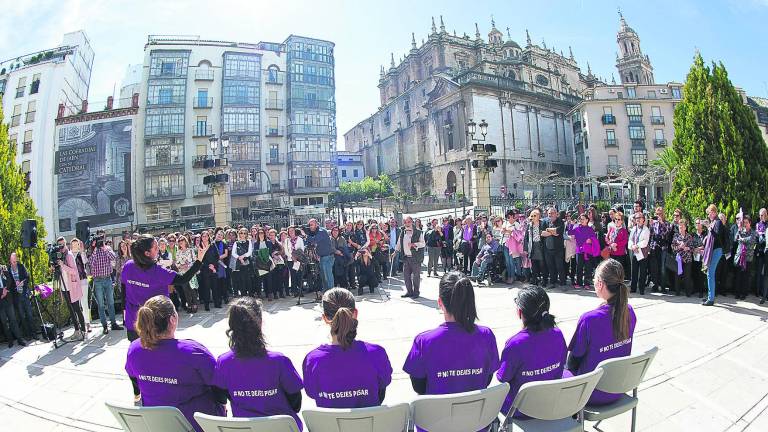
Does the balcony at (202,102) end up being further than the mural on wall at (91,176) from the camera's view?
Yes

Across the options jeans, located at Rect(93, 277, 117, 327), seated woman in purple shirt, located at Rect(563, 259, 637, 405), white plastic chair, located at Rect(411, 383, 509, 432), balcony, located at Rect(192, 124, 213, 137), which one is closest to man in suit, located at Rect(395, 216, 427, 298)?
seated woman in purple shirt, located at Rect(563, 259, 637, 405)

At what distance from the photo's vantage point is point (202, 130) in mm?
42906

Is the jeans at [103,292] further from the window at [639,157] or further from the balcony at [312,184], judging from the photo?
the window at [639,157]

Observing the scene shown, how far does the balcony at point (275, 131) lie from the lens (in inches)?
1785

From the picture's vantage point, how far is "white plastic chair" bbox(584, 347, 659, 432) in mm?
3008

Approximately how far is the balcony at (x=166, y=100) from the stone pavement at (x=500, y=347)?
39.4m

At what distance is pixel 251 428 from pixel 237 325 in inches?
26.4


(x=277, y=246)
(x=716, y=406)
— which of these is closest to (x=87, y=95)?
(x=277, y=246)

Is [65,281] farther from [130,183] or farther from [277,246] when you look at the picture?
[130,183]

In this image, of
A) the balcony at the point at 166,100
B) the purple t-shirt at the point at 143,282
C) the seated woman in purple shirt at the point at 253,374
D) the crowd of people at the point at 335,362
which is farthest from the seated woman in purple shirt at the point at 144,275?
the balcony at the point at 166,100

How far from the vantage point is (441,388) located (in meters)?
2.83

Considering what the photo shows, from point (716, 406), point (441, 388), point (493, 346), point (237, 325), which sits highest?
point (237, 325)

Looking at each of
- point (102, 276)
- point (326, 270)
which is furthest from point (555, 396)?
point (102, 276)

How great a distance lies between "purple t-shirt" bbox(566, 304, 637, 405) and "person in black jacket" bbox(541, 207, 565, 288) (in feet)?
22.0
